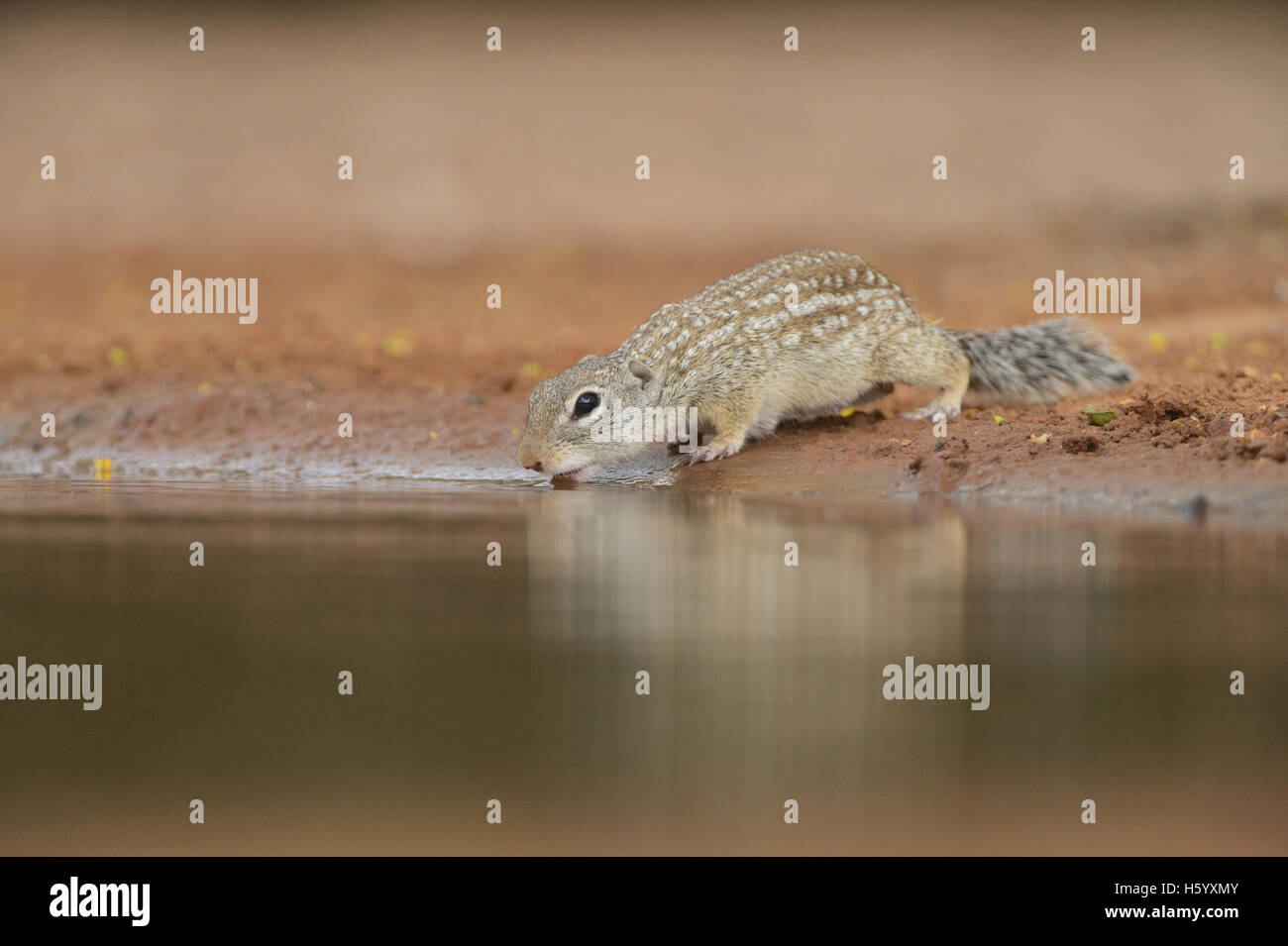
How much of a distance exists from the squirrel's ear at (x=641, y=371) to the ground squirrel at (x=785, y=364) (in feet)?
0.03

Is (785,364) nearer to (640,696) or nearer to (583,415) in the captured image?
(583,415)

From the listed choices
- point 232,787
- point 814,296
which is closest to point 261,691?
point 232,787

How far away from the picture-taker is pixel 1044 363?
39.4ft

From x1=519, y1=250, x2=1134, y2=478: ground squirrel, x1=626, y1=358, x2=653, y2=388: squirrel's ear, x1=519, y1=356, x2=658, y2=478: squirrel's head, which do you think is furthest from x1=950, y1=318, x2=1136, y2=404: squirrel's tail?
x1=519, y1=356, x2=658, y2=478: squirrel's head

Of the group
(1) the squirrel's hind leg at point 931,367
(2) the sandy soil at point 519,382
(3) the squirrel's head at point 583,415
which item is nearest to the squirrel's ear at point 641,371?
(3) the squirrel's head at point 583,415

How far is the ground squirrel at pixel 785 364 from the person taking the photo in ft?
36.0

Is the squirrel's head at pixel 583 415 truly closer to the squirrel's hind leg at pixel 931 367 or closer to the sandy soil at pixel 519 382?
the sandy soil at pixel 519 382

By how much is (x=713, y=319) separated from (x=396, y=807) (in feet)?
25.9

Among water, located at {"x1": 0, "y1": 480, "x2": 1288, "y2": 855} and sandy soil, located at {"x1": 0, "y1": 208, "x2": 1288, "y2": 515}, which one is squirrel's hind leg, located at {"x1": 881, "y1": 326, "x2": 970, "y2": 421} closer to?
sandy soil, located at {"x1": 0, "y1": 208, "x2": 1288, "y2": 515}

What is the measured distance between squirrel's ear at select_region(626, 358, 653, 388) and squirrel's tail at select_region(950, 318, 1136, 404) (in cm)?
267

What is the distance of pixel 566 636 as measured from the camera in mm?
5684

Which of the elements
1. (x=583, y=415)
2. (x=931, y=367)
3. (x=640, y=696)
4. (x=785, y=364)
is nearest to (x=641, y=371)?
(x=583, y=415)

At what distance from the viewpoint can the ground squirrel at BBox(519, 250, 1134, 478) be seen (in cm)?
1098

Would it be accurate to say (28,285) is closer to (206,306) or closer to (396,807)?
(206,306)
